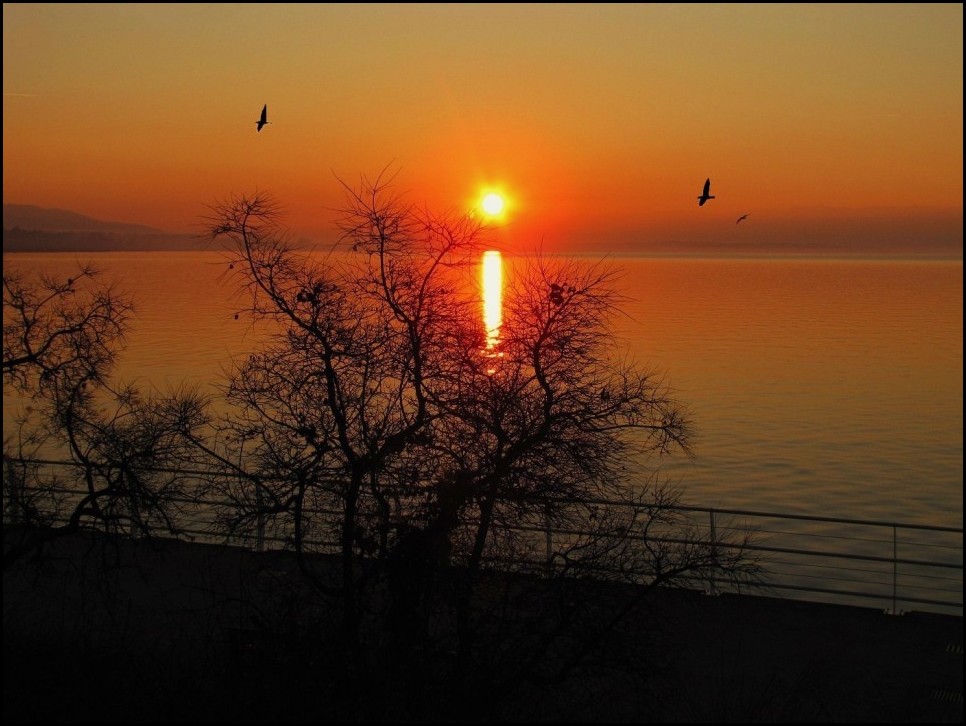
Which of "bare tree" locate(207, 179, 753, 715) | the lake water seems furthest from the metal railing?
"bare tree" locate(207, 179, 753, 715)

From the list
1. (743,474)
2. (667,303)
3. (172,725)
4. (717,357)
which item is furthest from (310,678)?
(667,303)

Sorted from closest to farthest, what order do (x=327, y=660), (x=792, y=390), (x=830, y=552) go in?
(x=327, y=660) → (x=830, y=552) → (x=792, y=390)

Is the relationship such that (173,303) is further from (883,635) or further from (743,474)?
(883,635)

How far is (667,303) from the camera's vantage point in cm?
10300

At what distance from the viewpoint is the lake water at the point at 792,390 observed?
31797 mm

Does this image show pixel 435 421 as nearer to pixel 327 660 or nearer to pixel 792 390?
pixel 327 660

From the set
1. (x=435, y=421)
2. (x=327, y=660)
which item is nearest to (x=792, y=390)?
(x=435, y=421)

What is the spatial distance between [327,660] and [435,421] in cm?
375

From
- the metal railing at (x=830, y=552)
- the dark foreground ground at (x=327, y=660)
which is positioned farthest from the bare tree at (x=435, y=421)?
the metal railing at (x=830, y=552)

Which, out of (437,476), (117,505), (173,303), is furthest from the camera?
(173,303)

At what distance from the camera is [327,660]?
10383 millimetres

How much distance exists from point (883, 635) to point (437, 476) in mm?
7134

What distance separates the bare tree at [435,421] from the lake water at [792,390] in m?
1.36

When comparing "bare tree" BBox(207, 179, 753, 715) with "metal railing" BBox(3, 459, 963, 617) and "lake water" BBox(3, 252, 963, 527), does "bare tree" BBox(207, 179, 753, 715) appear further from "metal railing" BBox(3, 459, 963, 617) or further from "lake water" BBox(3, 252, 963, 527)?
"metal railing" BBox(3, 459, 963, 617)
